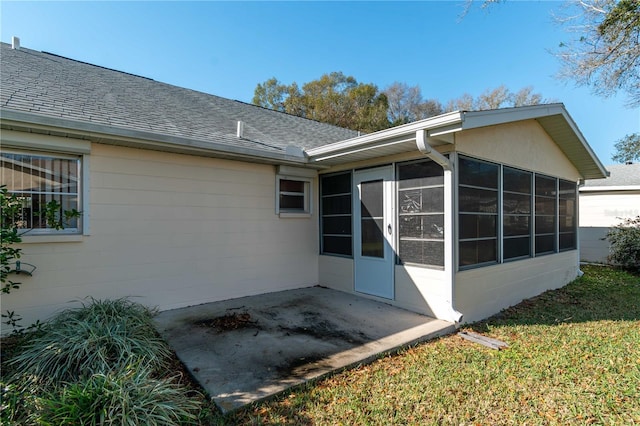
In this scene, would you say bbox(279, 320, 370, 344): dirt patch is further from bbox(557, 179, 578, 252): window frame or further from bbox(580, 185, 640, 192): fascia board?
bbox(580, 185, 640, 192): fascia board

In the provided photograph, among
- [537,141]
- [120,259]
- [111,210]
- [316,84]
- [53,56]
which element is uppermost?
[316,84]

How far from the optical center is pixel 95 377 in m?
2.45

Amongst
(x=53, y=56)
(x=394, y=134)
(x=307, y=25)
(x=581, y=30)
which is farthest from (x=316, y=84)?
(x=394, y=134)

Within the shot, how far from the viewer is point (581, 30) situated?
8805mm

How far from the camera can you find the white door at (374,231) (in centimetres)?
533

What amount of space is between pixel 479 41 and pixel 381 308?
34.2 ft

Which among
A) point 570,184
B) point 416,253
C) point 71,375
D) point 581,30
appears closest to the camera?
point 71,375

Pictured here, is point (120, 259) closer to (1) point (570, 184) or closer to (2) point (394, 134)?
→ (2) point (394, 134)

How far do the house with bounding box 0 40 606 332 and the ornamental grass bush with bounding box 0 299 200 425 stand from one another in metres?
1.23

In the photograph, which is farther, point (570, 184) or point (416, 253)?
point (570, 184)

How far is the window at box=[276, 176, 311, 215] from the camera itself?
6.28 m

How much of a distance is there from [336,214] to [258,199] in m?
1.59

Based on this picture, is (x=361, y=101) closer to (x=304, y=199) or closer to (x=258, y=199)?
(x=304, y=199)

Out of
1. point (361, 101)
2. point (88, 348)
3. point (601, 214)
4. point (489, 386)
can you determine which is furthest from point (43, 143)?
point (361, 101)
